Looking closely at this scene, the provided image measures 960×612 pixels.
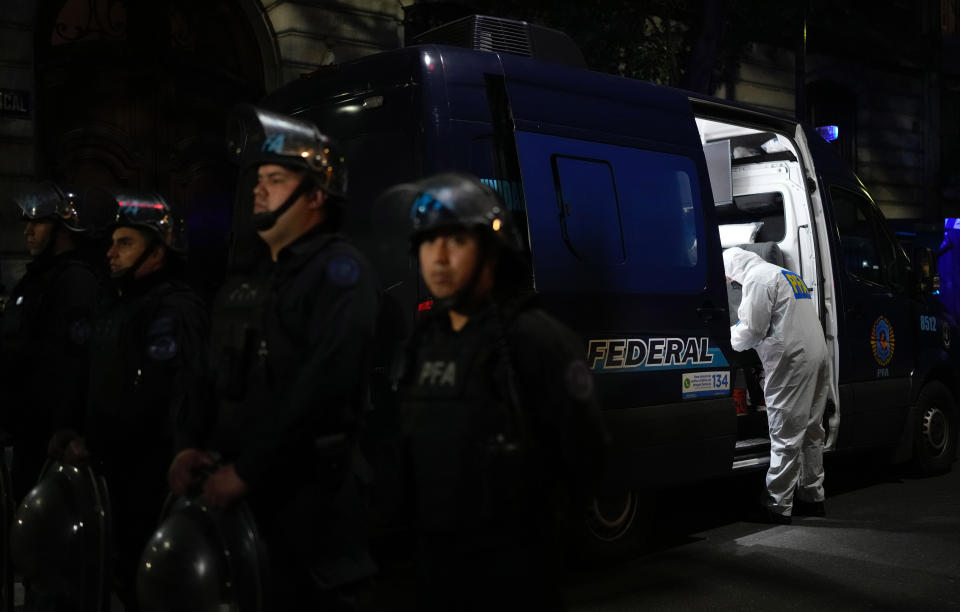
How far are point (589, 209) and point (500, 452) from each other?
3.20 m

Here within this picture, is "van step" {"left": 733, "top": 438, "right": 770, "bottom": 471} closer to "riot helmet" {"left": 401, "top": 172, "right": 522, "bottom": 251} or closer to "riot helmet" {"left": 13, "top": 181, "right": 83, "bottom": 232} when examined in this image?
"riot helmet" {"left": 13, "top": 181, "right": 83, "bottom": 232}

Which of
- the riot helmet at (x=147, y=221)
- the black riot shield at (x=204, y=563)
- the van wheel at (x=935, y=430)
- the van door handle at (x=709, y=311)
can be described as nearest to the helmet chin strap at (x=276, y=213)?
the black riot shield at (x=204, y=563)

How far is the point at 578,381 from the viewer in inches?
102

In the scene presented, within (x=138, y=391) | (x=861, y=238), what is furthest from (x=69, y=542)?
(x=861, y=238)

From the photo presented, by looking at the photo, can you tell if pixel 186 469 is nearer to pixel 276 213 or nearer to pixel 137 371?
pixel 276 213

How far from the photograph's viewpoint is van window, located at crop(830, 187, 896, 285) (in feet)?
25.6

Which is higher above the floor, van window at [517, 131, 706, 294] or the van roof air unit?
the van roof air unit

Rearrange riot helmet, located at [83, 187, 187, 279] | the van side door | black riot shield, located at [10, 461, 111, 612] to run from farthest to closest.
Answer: the van side door
riot helmet, located at [83, 187, 187, 279]
black riot shield, located at [10, 461, 111, 612]

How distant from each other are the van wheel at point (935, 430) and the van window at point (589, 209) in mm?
3980

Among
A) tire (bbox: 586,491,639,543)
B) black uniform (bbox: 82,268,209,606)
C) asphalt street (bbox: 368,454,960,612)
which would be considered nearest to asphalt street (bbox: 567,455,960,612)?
asphalt street (bbox: 368,454,960,612)

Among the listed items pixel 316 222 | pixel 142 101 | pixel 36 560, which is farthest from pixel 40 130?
pixel 316 222

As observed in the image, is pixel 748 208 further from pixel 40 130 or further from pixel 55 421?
pixel 40 130

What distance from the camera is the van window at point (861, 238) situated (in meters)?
7.80

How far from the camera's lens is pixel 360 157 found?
17.9 feet
